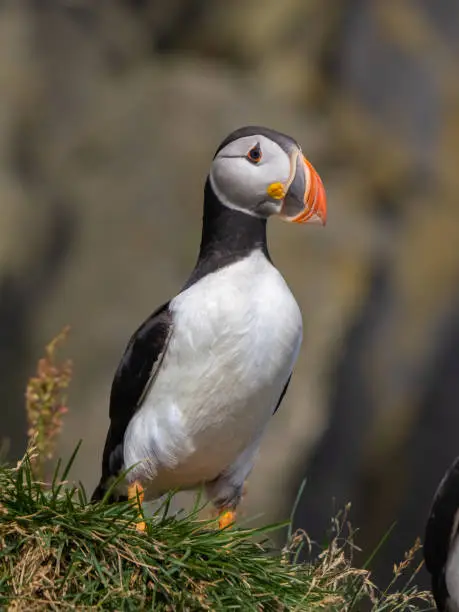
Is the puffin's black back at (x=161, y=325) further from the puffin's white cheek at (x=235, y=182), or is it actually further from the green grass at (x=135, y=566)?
the green grass at (x=135, y=566)

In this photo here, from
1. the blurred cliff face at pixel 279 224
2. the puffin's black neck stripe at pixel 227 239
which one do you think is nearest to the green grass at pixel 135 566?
the puffin's black neck stripe at pixel 227 239

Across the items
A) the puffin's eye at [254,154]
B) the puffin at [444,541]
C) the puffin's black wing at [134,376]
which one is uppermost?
the puffin's eye at [254,154]

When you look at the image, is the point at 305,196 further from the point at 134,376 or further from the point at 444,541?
the point at 444,541

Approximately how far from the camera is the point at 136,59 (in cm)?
1062

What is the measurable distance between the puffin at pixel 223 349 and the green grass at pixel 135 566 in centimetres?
47

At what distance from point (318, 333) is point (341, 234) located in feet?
3.68

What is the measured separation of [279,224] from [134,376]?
5793mm

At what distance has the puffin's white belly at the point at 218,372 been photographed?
342 cm

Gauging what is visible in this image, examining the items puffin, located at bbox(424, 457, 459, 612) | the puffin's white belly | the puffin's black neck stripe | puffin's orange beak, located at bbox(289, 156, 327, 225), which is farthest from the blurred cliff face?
puffin's orange beak, located at bbox(289, 156, 327, 225)

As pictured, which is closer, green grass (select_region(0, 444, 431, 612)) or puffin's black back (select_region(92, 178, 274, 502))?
green grass (select_region(0, 444, 431, 612))

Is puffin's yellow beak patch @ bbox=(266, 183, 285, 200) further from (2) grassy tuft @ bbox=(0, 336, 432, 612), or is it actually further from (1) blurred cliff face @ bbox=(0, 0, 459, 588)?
(1) blurred cliff face @ bbox=(0, 0, 459, 588)

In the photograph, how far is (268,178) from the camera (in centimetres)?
357

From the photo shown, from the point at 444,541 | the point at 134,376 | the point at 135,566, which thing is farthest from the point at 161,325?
the point at 444,541

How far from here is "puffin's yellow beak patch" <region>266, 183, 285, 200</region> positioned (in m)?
3.56
